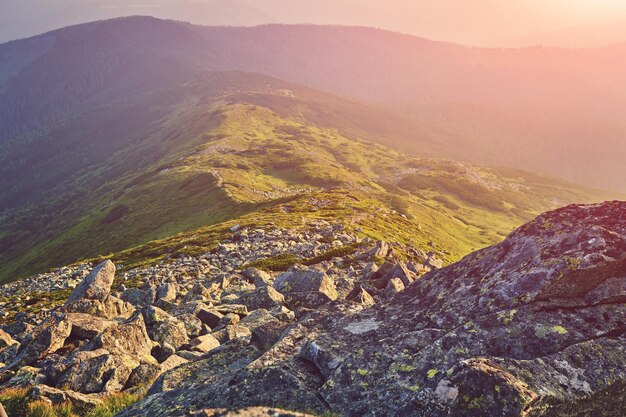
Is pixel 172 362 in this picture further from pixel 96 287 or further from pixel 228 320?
pixel 96 287

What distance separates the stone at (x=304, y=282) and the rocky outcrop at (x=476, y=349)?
14.0 meters

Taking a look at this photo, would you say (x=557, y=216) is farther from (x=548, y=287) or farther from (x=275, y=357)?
(x=275, y=357)

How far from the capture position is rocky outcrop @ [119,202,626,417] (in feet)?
26.8

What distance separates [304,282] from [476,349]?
1970 centimetres

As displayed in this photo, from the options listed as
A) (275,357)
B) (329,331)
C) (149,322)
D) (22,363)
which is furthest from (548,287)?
(22,363)

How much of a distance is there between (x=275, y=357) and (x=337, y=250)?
4807cm

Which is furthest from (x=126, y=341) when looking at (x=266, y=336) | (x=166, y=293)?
(x=166, y=293)

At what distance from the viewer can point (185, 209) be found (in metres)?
125

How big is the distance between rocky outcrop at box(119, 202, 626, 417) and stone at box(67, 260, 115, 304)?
18.7 meters

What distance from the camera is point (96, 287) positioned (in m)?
28.7

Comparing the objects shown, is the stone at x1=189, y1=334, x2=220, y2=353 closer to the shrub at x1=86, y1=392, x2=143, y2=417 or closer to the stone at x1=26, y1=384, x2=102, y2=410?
the shrub at x1=86, y1=392, x2=143, y2=417

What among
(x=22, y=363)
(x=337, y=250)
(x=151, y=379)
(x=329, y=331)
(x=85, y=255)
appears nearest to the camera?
(x=329, y=331)

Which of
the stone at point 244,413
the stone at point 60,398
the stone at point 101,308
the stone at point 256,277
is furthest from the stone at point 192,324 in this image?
the stone at point 256,277

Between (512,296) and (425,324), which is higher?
(512,296)
